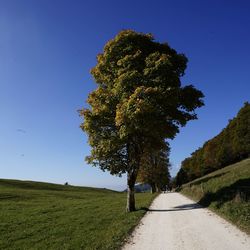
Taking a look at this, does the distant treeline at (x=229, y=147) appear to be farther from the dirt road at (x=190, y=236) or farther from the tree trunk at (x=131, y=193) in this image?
the dirt road at (x=190, y=236)

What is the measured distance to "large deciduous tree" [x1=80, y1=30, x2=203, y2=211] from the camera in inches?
1001

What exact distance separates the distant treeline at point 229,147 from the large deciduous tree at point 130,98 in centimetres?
5453

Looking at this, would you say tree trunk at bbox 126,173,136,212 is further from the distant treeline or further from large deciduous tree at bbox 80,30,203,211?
the distant treeline

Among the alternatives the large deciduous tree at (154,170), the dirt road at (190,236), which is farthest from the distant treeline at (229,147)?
the dirt road at (190,236)

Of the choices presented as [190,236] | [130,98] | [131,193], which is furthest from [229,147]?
[190,236]

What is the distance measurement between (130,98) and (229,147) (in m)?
68.4

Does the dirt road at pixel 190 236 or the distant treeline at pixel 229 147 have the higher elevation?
the distant treeline at pixel 229 147

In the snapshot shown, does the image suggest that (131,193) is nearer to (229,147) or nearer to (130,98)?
(130,98)

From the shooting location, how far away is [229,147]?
8688 centimetres

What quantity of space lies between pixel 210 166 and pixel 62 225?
8402 centimetres

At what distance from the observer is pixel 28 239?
60.7 feet

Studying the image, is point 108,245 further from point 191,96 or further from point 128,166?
point 191,96

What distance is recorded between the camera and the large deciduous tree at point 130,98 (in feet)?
83.4

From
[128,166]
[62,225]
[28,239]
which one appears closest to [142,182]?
[128,166]
